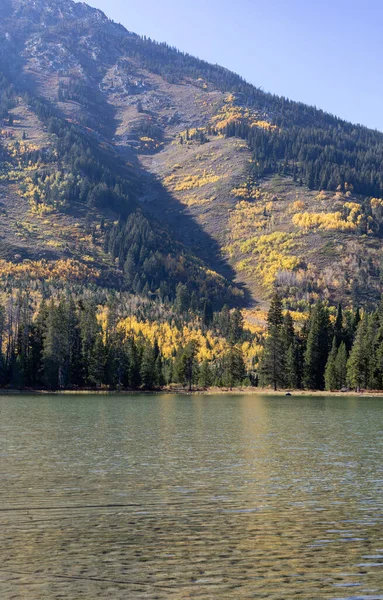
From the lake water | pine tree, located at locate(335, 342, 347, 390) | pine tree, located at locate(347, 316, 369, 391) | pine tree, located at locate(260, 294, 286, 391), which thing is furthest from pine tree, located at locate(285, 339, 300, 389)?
the lake water

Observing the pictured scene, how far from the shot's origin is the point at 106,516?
24.7m

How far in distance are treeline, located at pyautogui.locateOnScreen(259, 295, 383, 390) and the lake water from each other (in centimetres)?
9203

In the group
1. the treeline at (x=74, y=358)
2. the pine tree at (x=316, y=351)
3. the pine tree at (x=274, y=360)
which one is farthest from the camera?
the pine tree at (x=274, y=360)

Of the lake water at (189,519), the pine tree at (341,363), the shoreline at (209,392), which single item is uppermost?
the pine tree at (341,363)

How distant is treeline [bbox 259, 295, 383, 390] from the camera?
139625mm

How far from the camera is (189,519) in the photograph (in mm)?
24266

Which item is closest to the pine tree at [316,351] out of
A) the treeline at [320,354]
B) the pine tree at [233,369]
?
the treeline at [320,354]

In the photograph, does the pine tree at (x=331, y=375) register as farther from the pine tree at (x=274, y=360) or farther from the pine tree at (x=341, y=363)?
the pine tree at (x=274, y=360)

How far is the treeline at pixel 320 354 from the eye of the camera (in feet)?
458

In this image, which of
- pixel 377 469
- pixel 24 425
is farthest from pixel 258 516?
pixel 24 425

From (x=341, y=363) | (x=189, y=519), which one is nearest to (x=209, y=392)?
(x=341, y=363)

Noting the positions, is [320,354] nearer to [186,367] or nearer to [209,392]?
[209,392]

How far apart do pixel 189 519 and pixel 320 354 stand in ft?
448

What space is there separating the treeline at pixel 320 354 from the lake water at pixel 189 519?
302ft
